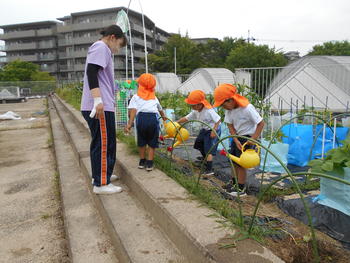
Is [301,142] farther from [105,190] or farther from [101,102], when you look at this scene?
[101,102]

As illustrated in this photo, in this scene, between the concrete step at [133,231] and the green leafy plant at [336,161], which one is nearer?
the concrete step at [133,231]

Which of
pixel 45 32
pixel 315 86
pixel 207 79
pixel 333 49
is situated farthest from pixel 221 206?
pixel 45 32

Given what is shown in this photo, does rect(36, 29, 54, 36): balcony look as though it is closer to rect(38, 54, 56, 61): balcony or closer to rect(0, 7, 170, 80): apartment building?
rect(0, 7, 170, 80): apartment building

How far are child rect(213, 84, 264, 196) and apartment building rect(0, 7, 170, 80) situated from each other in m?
42.0

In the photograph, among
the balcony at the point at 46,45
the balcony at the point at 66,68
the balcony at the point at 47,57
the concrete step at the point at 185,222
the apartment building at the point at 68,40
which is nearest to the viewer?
the concrete step at the point at 185,222

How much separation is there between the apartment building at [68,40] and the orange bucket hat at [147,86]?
136 ft

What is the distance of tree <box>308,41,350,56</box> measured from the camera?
36.1 metres

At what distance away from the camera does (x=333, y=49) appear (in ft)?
122

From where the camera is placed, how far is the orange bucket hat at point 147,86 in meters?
3.32

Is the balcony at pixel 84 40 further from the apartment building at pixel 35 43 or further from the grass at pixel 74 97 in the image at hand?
the grass at pixel 74 97

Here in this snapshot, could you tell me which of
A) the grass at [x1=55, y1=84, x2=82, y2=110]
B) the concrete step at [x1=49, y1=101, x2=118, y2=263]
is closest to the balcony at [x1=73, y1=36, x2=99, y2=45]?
the grass at [x1=55, y1=84, x2=82, y2=110]

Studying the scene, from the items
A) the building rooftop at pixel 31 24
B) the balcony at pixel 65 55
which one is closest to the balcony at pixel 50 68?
the balcony at pixel 65 55

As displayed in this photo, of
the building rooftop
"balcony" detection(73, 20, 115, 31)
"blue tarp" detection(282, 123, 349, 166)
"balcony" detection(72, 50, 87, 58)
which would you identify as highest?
the building rooftop

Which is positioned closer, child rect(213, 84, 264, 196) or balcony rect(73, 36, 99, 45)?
child rect(213, 84, 264, 196)
